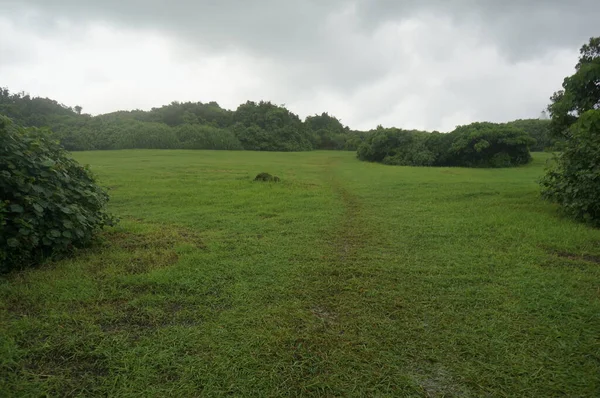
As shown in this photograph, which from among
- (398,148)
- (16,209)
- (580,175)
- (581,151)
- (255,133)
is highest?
(255,133)

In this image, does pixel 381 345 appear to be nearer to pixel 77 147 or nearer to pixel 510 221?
pixel 510 221

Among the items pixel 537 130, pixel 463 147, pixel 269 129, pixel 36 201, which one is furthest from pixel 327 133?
pixel 36 201

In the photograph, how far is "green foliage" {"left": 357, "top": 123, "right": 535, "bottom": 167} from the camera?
24516 millimetres

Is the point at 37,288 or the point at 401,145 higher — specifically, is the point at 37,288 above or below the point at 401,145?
below

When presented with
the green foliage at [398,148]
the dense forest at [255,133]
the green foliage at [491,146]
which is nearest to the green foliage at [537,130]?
the dense forest at [255,133]

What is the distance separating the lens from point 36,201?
4.03 m

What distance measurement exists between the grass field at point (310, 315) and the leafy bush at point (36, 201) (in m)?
0.29

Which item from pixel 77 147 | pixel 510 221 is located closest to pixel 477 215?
pixel 510 221

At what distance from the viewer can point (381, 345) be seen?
2797 millimetres

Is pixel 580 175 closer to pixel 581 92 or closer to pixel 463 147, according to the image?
pixel 581 92

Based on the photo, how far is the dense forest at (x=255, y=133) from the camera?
83.8 feet

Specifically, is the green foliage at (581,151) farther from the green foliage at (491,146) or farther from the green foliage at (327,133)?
the green foliage at (327,133)

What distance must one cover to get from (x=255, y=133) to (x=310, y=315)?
1858 inches

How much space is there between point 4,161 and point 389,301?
14.5ft
